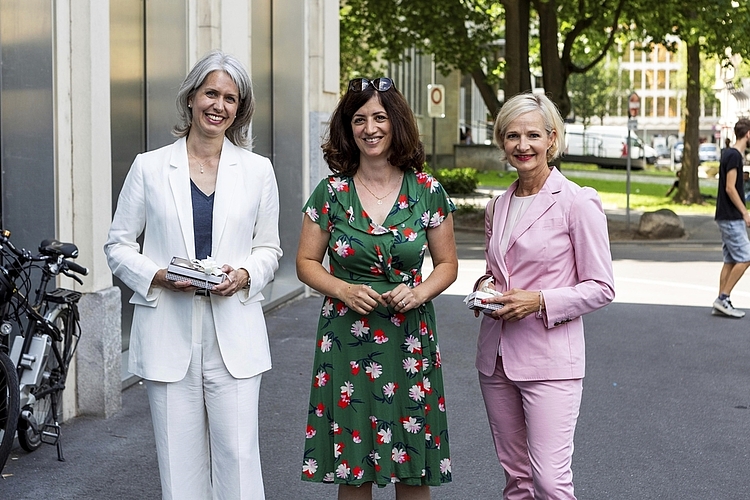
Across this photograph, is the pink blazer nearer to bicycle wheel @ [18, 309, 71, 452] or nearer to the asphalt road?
the asphalt road

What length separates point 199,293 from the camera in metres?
4.17

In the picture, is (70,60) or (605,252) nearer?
(605,252)

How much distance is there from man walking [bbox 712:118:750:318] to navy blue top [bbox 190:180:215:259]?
889 cm

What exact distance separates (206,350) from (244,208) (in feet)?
1.75

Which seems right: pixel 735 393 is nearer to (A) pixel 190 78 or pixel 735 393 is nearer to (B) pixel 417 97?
(A) pixel 190 78

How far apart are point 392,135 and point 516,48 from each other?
20.6 metres

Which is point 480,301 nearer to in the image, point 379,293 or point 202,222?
point 379,293

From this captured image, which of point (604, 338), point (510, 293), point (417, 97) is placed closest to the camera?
point (510, 293)

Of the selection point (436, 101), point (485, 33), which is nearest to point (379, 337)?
point (485, 33)

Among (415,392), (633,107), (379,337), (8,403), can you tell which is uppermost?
(633,107)

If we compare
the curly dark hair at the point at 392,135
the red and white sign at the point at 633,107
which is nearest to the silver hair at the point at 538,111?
the curly dark hair at the point at 392,135

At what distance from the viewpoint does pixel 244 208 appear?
166 inches

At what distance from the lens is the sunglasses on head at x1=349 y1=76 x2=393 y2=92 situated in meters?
4.32

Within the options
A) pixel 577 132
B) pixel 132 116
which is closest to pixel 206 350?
pixel 132 116
